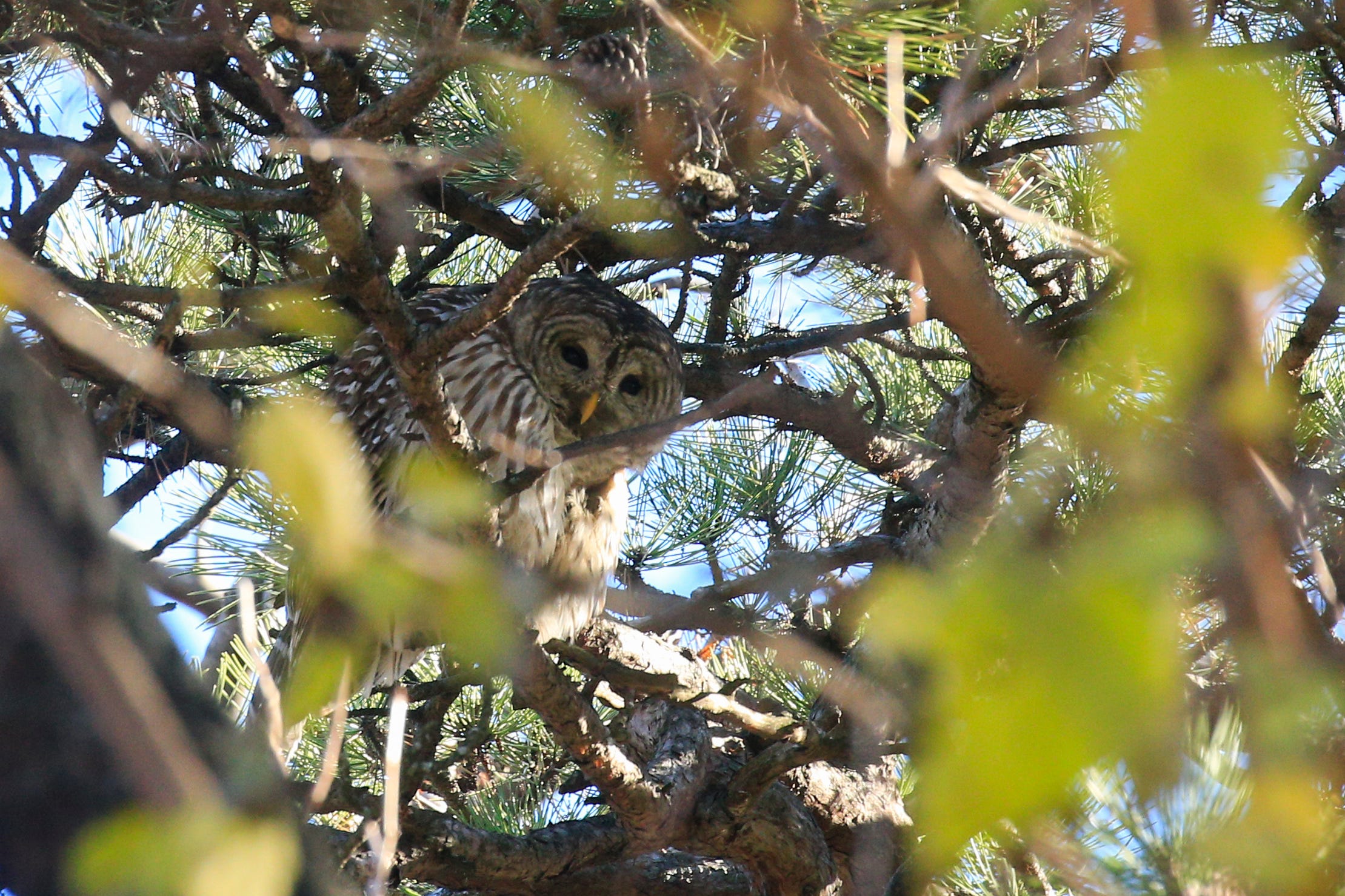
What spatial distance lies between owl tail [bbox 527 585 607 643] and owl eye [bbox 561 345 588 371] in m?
0.78

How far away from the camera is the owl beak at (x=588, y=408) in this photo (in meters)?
3.56

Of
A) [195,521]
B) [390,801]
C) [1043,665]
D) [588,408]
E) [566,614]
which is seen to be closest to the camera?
[1043,665]

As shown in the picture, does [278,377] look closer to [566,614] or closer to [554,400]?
[554,400]

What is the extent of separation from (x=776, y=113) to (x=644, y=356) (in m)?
1.27

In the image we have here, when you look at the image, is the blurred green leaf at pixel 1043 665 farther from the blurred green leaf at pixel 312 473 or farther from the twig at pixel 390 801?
the twig at pixel 390 801

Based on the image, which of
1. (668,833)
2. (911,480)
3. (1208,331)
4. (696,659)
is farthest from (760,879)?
(1208,331)

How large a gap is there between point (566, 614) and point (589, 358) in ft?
2.85

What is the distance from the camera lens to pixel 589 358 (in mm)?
3631

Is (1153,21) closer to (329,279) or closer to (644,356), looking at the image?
(329,279)

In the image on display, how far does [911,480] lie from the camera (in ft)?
9.68

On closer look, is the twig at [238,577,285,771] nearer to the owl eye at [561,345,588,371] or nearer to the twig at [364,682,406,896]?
the twig at [364,682,406,896]

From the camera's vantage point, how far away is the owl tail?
3.11 metres

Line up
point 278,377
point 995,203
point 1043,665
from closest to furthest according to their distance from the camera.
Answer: point 1043,665 < point 995,203 < point 278,377

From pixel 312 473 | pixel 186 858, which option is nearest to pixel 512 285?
pixel 312 473
